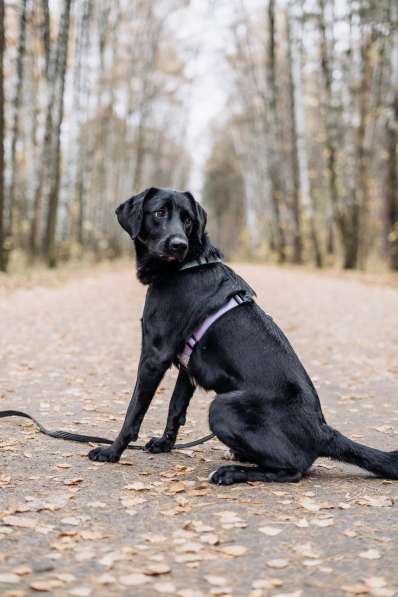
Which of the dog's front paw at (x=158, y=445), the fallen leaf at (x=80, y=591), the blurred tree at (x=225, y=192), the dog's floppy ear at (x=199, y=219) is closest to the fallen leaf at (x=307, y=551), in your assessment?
the fallen leaf at (x=80, y=591)

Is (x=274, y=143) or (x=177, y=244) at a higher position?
(x=274, y=143)

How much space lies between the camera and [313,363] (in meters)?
7.80

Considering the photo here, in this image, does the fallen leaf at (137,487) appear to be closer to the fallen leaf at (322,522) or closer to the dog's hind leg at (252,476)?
the dog's hind leg at (252,476)

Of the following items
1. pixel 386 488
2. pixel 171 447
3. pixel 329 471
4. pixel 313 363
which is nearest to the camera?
pixel 386 488

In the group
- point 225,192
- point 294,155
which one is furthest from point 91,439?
point 225,192

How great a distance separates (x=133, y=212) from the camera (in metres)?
4.24

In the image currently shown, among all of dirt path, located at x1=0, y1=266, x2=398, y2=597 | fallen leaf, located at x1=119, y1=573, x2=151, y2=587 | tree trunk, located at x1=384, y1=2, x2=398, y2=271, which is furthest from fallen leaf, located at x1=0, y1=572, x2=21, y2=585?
tree trunk, located at x1=384, y1=2, x2=398, y2=271

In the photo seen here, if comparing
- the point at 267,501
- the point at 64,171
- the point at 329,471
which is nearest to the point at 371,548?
the point at 267,501

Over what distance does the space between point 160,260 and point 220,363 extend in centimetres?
75

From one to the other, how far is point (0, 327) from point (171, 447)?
5642 millimetres

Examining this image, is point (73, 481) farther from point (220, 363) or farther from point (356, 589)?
point (356, 589)

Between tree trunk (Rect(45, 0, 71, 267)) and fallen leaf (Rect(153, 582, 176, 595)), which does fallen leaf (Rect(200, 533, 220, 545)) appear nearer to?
fallen leaf (Rect(153, 582, 176, 595))

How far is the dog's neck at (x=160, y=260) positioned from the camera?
416cm

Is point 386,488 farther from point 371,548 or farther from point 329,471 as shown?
point 371,548
